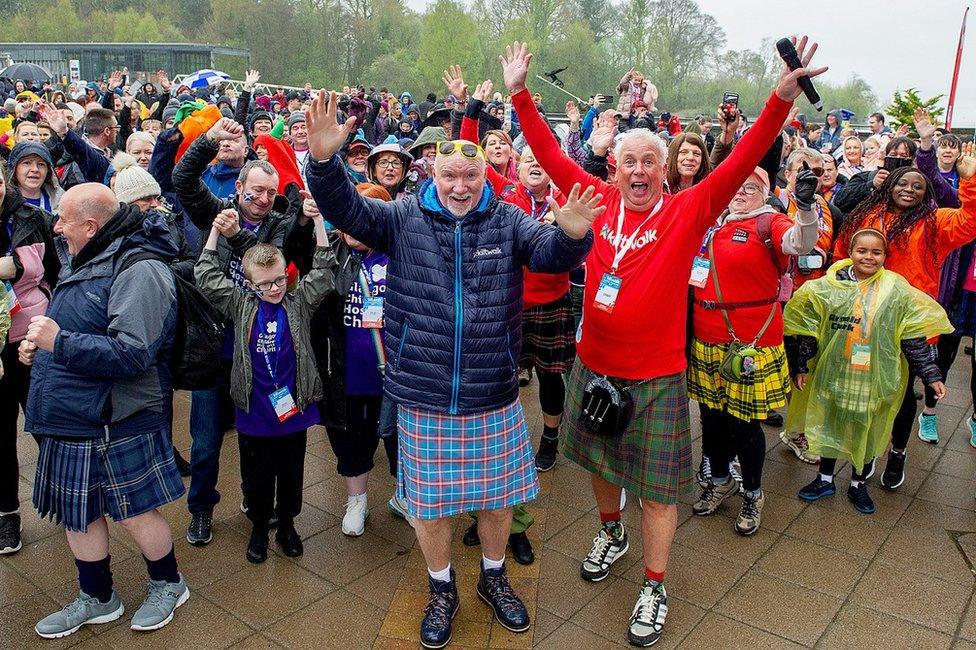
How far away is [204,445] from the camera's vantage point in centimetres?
376

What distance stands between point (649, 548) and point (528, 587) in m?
0.62

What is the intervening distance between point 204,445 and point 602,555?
6.86 ft

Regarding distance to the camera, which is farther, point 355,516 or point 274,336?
point 355,516

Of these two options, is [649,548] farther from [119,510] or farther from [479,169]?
[119,510]

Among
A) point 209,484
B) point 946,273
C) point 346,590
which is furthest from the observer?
point 946,273

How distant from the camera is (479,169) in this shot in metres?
2.86

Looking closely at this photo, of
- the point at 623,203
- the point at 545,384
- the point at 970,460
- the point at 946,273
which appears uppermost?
the point at 623,203

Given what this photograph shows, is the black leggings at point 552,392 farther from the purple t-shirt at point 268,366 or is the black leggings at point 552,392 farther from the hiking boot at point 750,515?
the purple t-shirt at point 268,366

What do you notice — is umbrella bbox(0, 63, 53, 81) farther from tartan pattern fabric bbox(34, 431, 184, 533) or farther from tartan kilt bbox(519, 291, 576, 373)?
tartan pattern fabric bbox(34, 431, 184, 533)

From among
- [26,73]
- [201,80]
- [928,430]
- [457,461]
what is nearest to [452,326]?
[457,461]

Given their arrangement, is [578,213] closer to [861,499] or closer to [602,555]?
[602,555]

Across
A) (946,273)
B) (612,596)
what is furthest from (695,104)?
(612,596)

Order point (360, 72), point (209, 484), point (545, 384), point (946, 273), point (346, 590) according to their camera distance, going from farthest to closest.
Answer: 1. point (360, 72)
2. point (946, 273)
3. point (545, 384)
4. point (209, 484)
5. point (346, 590)

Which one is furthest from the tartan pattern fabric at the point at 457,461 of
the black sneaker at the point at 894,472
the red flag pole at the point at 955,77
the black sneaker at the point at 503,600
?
the red flag pole at the point at 955,77
